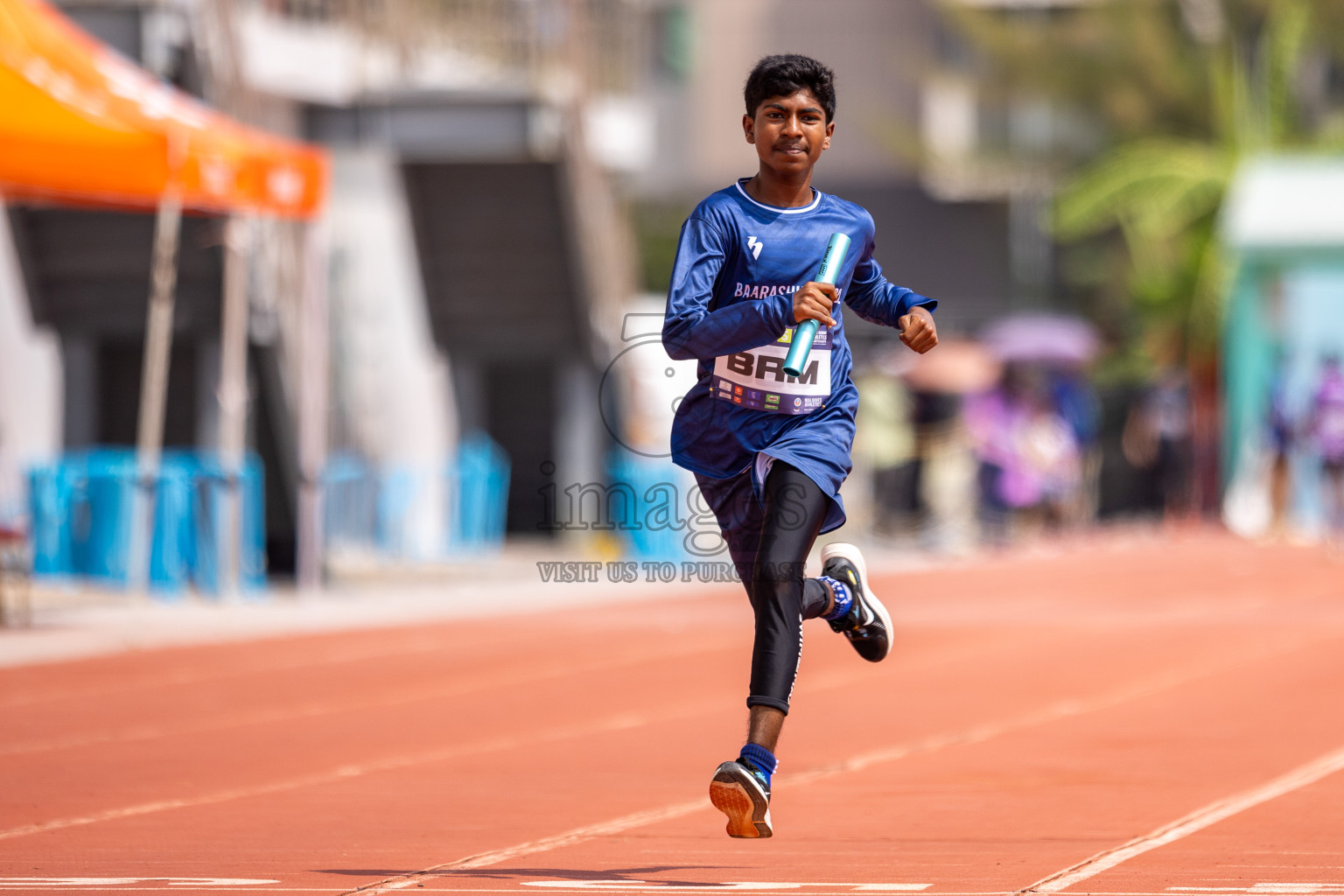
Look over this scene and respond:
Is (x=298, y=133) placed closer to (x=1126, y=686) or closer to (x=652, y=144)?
(x=1126, y=686)

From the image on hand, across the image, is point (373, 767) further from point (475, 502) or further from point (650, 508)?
point (475, 502)

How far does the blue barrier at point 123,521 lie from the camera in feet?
56.7

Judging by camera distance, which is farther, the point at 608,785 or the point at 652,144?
the point at 652,144

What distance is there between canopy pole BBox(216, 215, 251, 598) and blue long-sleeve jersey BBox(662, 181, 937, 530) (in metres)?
10.5

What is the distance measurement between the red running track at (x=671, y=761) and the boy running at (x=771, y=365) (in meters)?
0.67

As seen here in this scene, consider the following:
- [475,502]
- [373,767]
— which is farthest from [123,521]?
[373,767]

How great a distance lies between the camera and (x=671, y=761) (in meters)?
9.27

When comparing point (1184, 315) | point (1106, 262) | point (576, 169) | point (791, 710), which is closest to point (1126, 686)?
point (791, 710)

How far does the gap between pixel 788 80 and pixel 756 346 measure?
0.71 meters

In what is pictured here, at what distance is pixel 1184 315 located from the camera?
1296 inches

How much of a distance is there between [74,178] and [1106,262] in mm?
31100

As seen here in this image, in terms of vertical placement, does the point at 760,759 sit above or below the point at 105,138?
below

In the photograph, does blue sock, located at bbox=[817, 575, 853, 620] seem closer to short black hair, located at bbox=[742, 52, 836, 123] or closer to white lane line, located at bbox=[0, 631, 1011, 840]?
short black hair, located at bbox=[742, 52, 836, 123]

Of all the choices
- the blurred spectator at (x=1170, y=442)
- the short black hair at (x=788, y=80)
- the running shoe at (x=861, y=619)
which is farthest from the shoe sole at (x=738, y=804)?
the blurred spectator at (x=1170, y=442)
